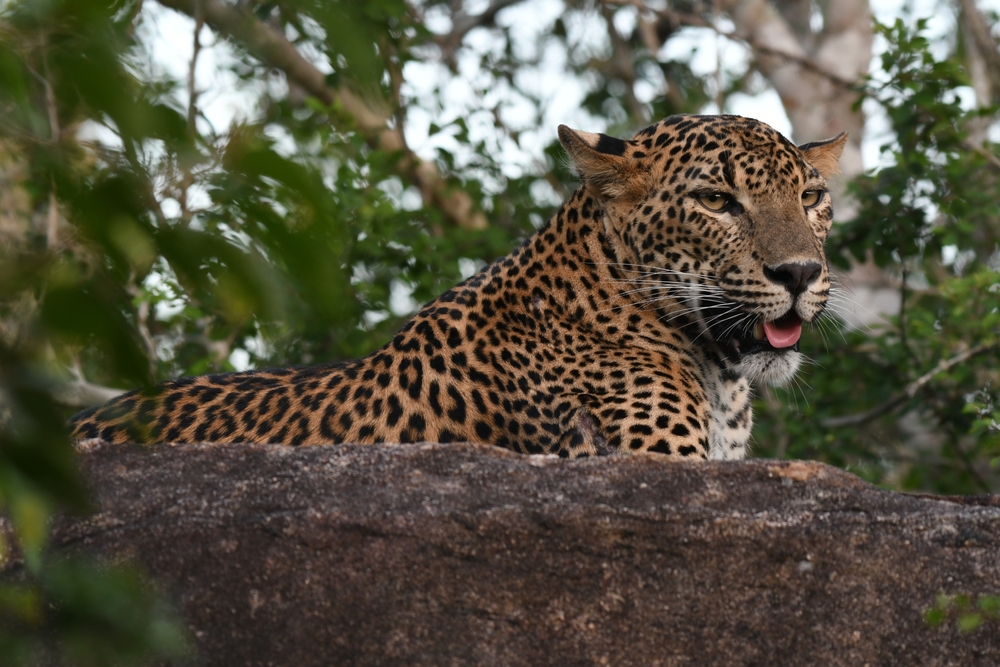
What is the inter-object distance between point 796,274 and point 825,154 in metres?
1.66

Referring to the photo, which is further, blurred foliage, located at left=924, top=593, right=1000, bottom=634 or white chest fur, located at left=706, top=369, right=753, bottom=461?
white chest fur, located at left=706, top=369, right=753, bottom=461

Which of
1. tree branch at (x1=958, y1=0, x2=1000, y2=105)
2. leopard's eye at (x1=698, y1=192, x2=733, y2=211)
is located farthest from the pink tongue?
tree branch at (x1=958, y1=0, x2=1000, y2=105)

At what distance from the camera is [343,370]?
6371 millimetres

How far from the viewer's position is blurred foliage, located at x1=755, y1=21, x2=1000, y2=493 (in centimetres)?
1034

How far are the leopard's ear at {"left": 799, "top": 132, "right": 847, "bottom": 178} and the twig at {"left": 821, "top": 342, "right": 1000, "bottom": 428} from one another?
8.46 feet

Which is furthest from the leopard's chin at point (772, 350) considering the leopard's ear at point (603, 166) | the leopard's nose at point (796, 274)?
the leopard's ear at point (603, 166)

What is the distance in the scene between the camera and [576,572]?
4.61 m

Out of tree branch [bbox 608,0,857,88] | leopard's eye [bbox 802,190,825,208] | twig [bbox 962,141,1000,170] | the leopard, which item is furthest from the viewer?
tree branch [bbox 608,0,857,88]

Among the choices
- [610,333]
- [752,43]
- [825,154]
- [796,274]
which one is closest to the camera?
[796,274]

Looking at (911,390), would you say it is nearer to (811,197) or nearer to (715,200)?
(811,197)

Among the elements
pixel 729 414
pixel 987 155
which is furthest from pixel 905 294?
pixel 729 414

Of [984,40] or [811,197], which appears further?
[984,40]

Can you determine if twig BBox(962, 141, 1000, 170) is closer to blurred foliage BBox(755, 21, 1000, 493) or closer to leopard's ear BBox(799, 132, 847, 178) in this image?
blurred foliage BBox(755, 21, 1000, 493)

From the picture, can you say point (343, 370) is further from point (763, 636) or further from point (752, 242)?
point (763, 636)
